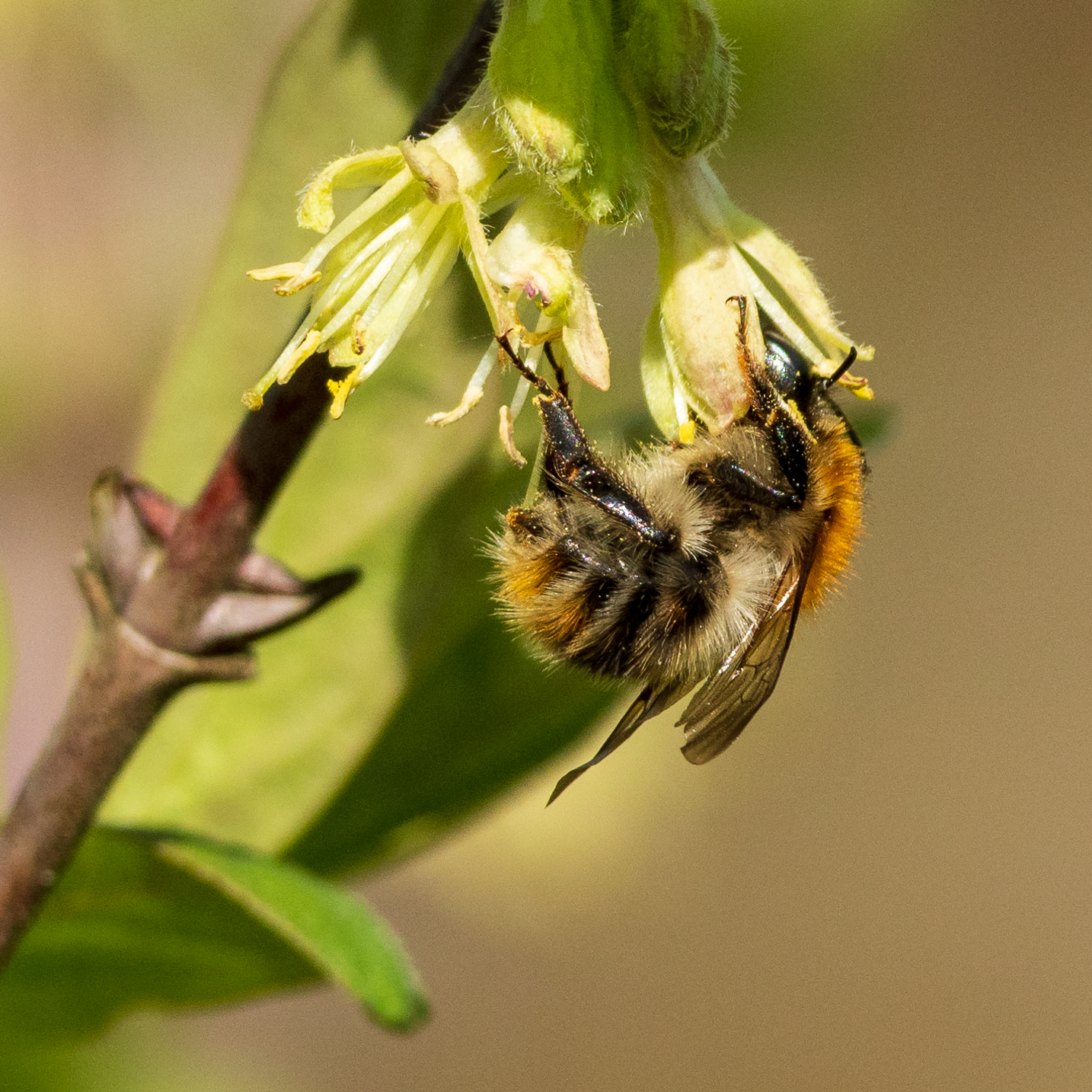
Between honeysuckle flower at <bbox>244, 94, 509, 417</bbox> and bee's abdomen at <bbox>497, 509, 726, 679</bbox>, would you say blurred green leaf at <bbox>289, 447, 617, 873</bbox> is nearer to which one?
bee's abdomen at <bbox>497, 509, 726, 679</bbox>

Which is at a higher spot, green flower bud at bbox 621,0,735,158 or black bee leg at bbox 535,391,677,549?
green flower bud at bbox 621,0,735,158

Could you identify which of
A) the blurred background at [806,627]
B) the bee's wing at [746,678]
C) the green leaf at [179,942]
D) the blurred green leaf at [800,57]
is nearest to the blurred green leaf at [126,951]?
the green leaf at [179,942]

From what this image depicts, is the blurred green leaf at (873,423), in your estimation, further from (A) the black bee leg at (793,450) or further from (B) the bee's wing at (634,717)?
(B) the bee's wing at (634,717)

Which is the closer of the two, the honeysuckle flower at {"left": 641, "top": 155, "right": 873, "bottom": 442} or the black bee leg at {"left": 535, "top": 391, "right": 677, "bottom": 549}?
the honeysuckle flower at {"left": 641, "top": 155, "right": 873, "bottom": 442}

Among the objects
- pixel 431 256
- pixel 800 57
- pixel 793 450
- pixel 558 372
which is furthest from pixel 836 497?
pixel 800 57

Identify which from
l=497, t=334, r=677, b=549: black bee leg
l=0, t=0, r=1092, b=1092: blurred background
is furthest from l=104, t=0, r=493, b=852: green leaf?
l=0, t=0, r=1092, b=1092: blurred background
